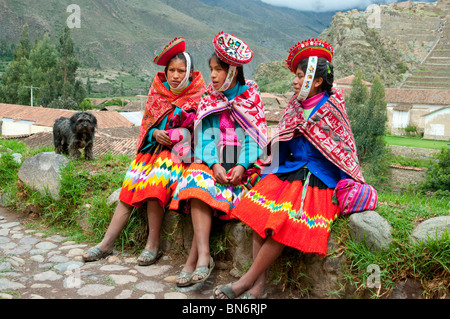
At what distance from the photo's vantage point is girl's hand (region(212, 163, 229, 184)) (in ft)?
9.68

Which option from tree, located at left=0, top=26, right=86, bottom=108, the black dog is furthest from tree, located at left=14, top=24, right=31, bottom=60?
the black dog

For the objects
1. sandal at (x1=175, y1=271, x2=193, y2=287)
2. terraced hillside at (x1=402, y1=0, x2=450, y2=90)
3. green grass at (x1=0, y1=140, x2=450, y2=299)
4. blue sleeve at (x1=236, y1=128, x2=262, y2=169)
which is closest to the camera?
green grass at (x1=0, y1=140, x2=450, y2=299)

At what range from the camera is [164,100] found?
359 centimetres

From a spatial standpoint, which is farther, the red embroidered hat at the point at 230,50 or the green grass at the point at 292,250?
the red embroidered hat at the point at 230,50

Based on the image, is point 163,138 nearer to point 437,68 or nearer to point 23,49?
point 23,49

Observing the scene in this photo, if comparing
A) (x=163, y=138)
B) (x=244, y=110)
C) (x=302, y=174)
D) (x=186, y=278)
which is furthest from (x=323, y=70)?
(x=186, y=278)

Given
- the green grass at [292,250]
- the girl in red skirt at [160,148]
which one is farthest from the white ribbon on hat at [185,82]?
the green grass at [292,250]

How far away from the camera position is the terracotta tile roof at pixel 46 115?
29.8 metres

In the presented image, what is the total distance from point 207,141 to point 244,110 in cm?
42

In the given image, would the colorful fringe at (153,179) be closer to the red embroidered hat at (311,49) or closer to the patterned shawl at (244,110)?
the patterned shawl at (244,110)

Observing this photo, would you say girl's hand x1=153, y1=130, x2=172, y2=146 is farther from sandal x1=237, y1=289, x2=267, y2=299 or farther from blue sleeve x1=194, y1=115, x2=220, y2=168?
sandal x1=237, y1=289, x2=267, y2=299

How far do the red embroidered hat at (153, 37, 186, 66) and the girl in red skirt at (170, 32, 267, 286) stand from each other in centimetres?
49

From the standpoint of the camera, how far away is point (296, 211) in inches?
102

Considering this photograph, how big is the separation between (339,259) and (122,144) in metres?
16.9
